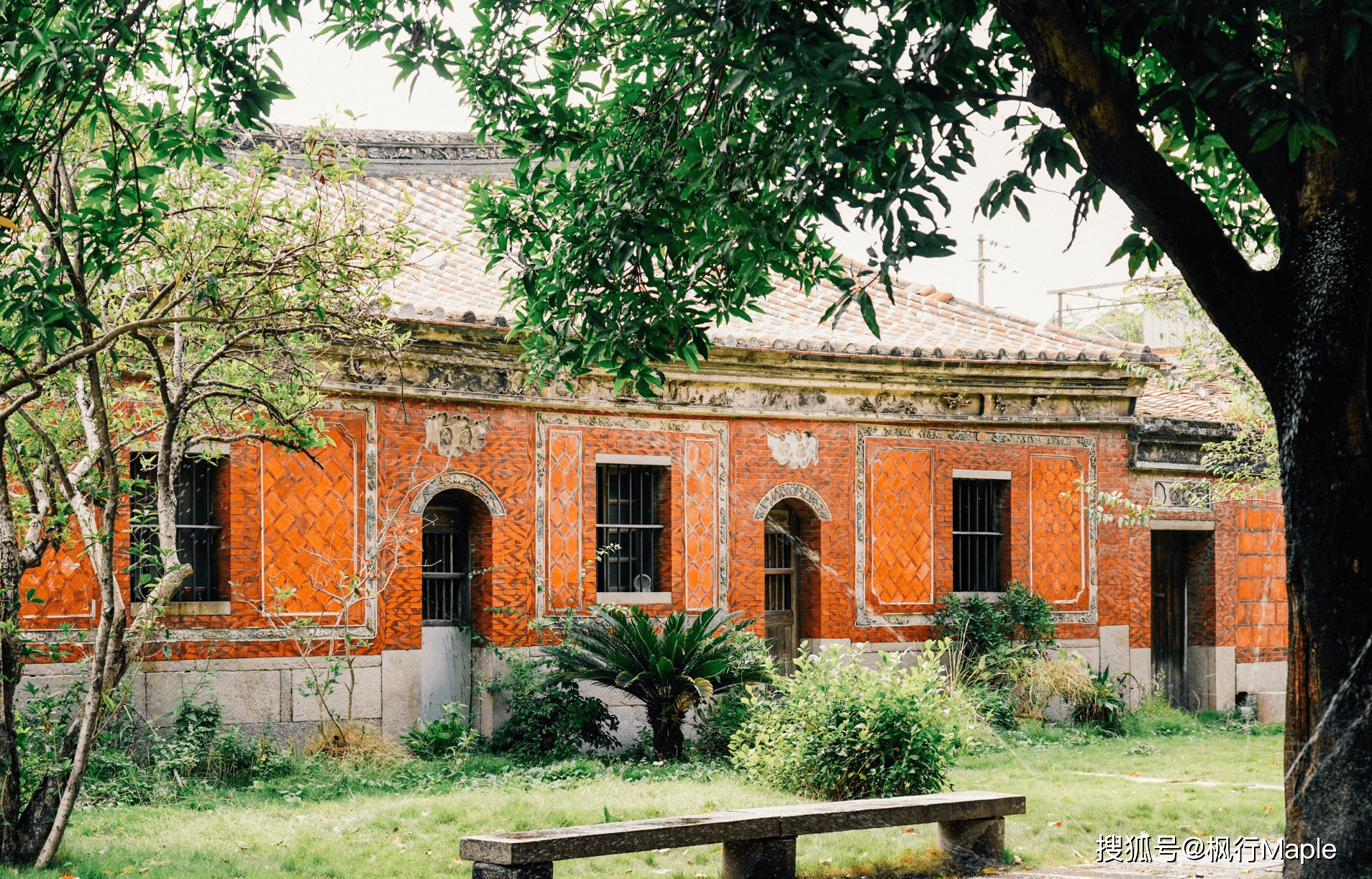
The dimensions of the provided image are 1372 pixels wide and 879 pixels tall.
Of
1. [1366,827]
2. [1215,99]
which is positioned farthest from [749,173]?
[1366,827]

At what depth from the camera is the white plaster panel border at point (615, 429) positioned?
14.6m

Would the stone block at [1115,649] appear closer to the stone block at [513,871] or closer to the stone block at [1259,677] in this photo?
the stone block at [1259,677]

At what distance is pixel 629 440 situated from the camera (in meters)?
15.3

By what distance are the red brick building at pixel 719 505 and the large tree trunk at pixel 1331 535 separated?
23.6 feet

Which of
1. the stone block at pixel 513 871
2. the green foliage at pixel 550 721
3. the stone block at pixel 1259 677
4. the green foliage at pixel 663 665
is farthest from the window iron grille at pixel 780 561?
the stone block at pixel 513 871

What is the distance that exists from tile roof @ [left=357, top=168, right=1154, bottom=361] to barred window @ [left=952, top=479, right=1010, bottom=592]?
1853 mm

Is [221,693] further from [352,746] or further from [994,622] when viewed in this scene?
[994,622]

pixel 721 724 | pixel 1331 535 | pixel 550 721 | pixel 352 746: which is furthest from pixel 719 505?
pixel 1331 535

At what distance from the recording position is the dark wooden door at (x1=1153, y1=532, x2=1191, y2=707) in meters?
19.5

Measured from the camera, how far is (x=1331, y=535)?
592 cm

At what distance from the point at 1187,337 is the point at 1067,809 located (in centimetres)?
696

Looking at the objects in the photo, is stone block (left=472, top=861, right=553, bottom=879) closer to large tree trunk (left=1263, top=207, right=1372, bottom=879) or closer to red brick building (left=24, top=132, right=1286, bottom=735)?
large tree trunk (left=1263, top=207, right=1372, bottom=879)

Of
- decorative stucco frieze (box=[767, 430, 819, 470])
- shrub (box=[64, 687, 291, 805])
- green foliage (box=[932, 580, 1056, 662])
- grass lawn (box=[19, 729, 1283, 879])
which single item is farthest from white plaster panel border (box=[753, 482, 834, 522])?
shrub (box=[64, 687, 291, 805])

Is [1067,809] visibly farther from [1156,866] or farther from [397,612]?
[397,612]
